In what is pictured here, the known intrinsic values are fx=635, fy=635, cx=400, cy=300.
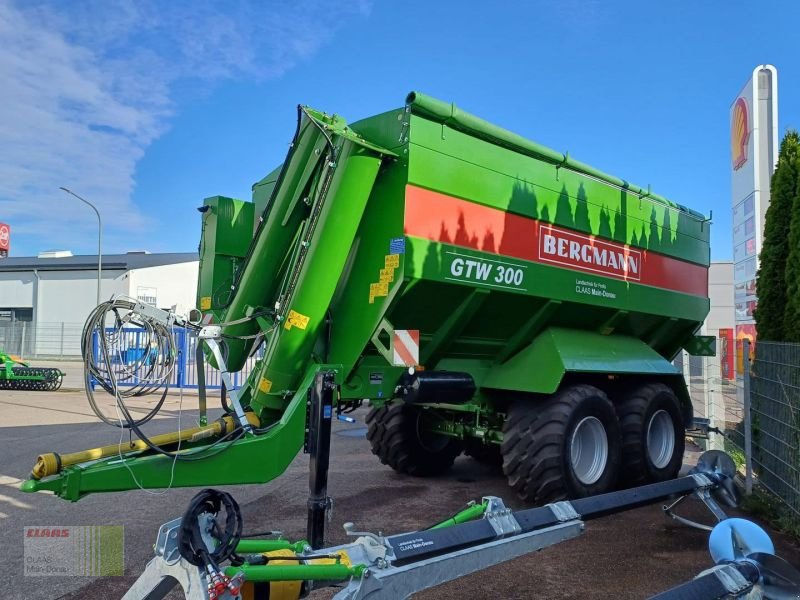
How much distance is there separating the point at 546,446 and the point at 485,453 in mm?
2459

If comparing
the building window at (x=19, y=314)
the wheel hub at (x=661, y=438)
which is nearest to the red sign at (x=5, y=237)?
the building window at (x=19, y=314)

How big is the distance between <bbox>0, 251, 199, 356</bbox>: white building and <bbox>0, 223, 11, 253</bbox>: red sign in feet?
12.5

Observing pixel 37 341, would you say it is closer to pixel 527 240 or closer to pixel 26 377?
pixel 26 377

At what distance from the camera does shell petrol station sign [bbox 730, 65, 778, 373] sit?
16.0 metres

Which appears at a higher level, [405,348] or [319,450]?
[405,348]

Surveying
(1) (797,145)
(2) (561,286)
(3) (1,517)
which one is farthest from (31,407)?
(1) (797,145)

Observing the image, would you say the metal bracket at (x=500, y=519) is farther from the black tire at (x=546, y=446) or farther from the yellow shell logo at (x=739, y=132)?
the yellow shell logo at (x=739, y=132)

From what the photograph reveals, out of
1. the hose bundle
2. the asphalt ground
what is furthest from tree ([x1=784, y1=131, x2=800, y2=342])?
the hose bundle

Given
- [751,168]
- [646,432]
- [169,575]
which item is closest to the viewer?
[169,575]

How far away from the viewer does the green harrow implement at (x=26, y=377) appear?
15.8 m

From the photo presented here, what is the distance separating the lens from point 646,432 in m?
6.74

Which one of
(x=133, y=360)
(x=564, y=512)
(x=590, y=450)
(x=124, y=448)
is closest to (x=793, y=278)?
(x=590, y=450)

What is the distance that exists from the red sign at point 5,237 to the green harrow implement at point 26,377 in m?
19.2

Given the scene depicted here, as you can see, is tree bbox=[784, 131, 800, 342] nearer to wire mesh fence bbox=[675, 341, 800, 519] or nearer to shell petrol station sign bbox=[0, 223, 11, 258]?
wire mesh fence bbox=[675, 341, 800, 519]
